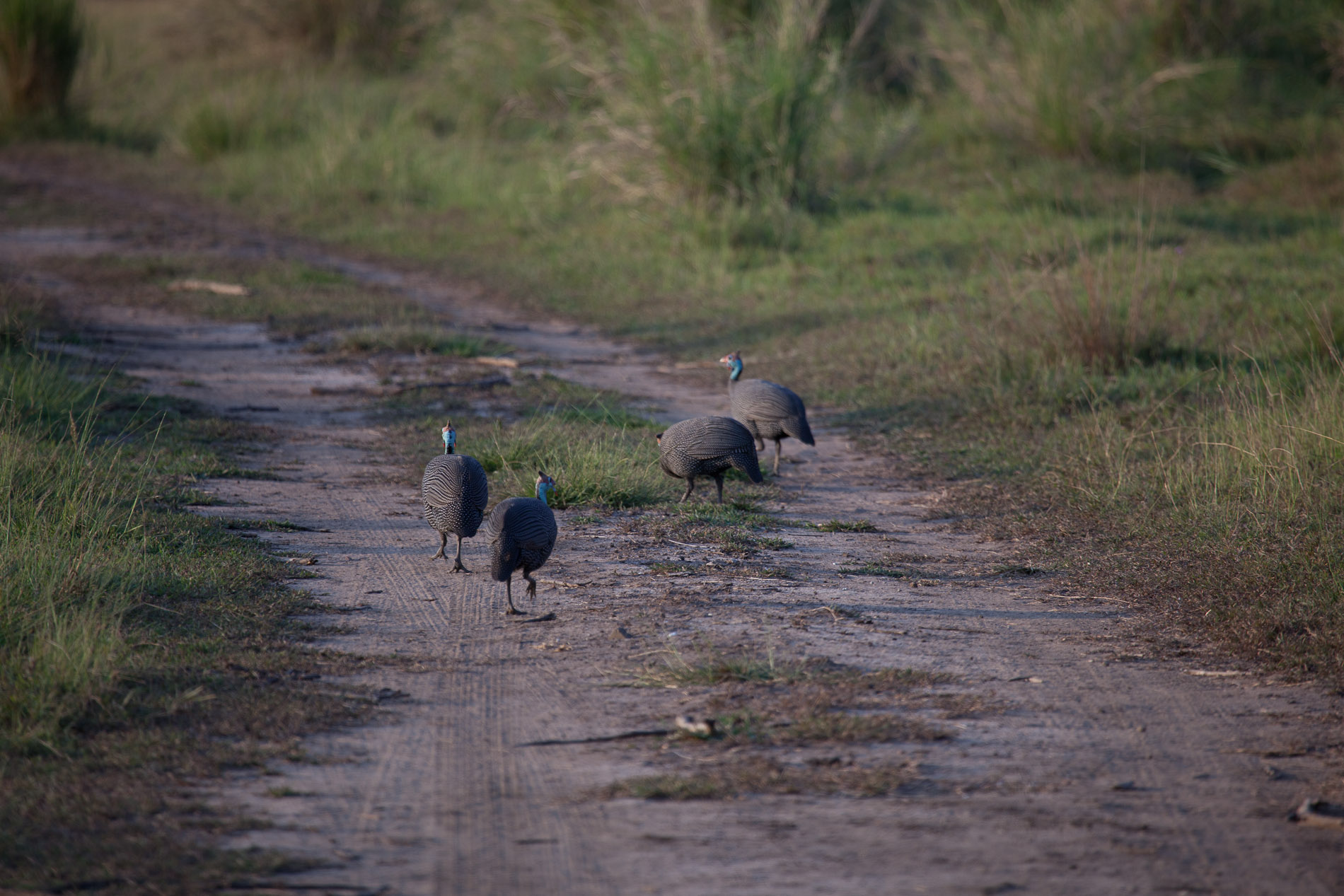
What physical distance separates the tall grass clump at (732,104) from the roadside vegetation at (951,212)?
0.04 m

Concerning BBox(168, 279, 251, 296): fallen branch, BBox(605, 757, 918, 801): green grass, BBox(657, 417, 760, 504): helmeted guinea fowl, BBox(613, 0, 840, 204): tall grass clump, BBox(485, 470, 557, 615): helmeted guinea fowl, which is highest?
BBox(613, 0, 840, 204): tall grass clump

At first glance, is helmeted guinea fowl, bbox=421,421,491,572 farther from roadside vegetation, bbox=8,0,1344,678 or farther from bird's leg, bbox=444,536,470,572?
roadside vegetation, bbox=8,0,1344,678

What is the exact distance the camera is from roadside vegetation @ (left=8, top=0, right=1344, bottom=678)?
18.9ft

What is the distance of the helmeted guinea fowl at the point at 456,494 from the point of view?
468 centimetres

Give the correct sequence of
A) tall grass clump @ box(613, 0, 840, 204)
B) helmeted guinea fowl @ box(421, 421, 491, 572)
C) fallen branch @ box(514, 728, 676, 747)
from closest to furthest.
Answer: fallen branch @ box(514, 728, 676, 747)
helmeted guinea fowl @ box(421, 421, 491, 572)
tall grass clump @ box(613, 0, 840, 204)

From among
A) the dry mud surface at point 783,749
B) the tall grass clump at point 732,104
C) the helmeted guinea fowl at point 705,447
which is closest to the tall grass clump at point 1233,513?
the dry mud surface at point 783,749

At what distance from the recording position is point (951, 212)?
1242 cm

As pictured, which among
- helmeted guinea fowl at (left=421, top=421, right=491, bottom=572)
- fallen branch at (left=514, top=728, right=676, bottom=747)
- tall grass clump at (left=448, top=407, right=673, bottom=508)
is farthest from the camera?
tall grass clump at (left=448, top=407, right=673, bottom=508)

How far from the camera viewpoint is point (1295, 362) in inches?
297

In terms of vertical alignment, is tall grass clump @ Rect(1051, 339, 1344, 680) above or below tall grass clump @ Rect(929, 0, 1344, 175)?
below

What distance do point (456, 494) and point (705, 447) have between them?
4.49ft

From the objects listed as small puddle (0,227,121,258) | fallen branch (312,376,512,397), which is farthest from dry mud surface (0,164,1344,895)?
small puddle (0,227,121,258)

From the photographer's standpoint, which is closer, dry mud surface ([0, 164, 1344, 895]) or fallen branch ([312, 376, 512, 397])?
dry mud surface ([0, 164, 1344, 895])

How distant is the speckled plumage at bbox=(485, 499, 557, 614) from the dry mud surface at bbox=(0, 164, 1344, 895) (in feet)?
0.79
